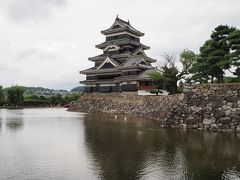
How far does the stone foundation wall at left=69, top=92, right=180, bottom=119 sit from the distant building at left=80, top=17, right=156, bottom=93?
5.46ft

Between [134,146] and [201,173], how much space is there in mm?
4799

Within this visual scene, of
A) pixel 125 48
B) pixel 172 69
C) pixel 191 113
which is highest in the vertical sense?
pixel 125 48

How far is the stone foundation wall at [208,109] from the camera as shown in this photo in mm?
20453

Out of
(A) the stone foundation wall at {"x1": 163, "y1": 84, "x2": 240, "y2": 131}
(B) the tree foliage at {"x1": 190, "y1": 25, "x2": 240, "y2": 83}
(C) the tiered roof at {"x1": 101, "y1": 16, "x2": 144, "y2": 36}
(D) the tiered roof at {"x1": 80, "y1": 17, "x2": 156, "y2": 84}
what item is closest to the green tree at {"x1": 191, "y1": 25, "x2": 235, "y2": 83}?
(B) the tree foliage at {"x1": 190, "y1": 25, "x2": 240, "y2": 83}

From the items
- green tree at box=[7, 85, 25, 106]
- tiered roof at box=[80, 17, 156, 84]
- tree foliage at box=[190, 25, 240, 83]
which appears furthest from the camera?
green tree at box=[7, 85, 25, 106]

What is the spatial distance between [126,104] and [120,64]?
8.84m

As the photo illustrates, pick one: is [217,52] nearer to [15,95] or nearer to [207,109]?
[207,109]

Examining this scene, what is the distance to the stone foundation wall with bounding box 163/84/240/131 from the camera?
2045 cm

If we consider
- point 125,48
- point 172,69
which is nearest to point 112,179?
point 172,69

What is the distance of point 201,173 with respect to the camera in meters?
9.37

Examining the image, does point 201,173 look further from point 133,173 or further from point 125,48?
point 125,48

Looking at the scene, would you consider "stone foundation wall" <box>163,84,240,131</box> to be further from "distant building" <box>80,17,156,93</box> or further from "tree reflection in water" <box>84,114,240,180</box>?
"distant building" <box>80,17,156,93</box>

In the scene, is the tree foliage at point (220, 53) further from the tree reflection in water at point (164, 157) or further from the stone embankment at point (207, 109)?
the tree reflection in water at point (164, 157)

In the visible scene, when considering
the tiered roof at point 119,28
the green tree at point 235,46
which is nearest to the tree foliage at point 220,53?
the green tree at point 235,46
